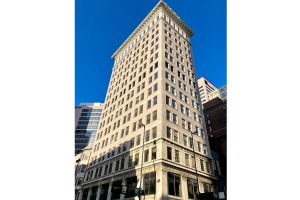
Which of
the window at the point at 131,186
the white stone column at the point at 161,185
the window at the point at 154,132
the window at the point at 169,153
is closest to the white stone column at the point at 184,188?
the white stone column at the point at 161,185

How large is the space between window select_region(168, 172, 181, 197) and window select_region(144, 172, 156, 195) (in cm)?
207

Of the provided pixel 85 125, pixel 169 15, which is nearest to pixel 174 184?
pixel 169 15

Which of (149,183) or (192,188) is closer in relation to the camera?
(149,183)

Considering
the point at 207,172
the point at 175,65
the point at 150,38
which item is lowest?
the point at 207,172

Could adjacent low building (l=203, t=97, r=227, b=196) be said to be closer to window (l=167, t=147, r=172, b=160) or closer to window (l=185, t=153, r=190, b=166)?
window (l=185, t=153, r=190, b=166)

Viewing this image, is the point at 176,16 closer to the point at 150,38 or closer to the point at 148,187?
the point at 150,38

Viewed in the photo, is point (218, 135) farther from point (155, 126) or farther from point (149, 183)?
point (149, 183)

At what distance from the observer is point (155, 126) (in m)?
33.0

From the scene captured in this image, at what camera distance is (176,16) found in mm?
59438

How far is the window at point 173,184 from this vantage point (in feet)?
89.1

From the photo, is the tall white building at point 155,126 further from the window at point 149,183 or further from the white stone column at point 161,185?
the window at point 149,183

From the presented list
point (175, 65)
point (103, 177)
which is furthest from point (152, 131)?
point (175, 65)

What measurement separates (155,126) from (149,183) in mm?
8561

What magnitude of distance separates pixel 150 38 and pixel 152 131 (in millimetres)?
28796
